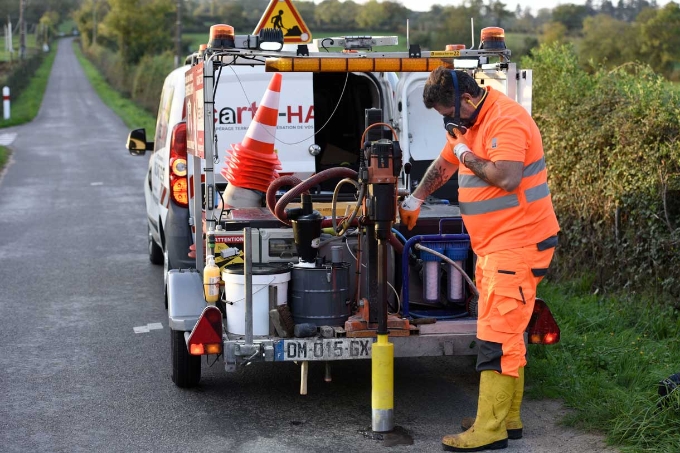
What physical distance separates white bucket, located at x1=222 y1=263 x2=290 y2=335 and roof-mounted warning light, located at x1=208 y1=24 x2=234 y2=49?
135cm

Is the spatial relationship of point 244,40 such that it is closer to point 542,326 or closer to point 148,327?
point 542,326

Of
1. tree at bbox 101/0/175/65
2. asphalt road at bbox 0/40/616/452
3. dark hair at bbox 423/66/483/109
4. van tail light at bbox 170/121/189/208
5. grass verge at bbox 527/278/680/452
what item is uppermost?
tree at bbox 101/0/175/65

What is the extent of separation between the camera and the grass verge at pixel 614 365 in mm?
5223

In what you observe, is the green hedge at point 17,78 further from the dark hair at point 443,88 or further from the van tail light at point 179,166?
the dark hair at point 443,88

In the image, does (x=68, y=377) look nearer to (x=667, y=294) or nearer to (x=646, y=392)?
A: (x=646, y=392)

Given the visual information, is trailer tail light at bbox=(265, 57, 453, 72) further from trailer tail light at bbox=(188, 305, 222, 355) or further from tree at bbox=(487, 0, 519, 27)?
tree at bbox=(487, 0, 519, 27)

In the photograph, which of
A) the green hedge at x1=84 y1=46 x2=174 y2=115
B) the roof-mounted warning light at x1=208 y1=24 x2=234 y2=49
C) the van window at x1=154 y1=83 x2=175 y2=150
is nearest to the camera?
the roof-mounted warning light at x1=208 y1=24 x2=234 y2=49

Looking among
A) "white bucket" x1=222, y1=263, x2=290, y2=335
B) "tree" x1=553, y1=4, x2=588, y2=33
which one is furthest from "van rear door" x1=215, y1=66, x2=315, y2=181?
"tree" x1=553, y1=4, x2=588, y2=33

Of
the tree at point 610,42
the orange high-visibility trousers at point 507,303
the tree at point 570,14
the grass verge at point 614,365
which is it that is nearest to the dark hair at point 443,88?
the orange high-visibility trousers at point 507,303

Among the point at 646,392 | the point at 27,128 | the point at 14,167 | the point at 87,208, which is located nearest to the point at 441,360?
the point at 646,392

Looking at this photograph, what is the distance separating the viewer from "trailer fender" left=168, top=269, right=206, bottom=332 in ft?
19.5

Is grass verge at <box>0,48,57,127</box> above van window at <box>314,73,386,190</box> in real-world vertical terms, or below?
below

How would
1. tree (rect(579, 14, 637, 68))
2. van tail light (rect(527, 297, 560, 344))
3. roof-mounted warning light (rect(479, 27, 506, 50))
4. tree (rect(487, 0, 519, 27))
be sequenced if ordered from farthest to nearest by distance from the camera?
tree (rect(487, 0, 519, 27)) → tree (rect(579, 14, 637, 68)) → roof-mounted warning light (rect(479, 27, 506, 50)) → van tail light (rect(527, 297, 560, 344))

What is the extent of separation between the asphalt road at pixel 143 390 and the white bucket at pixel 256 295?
571 millimetres
